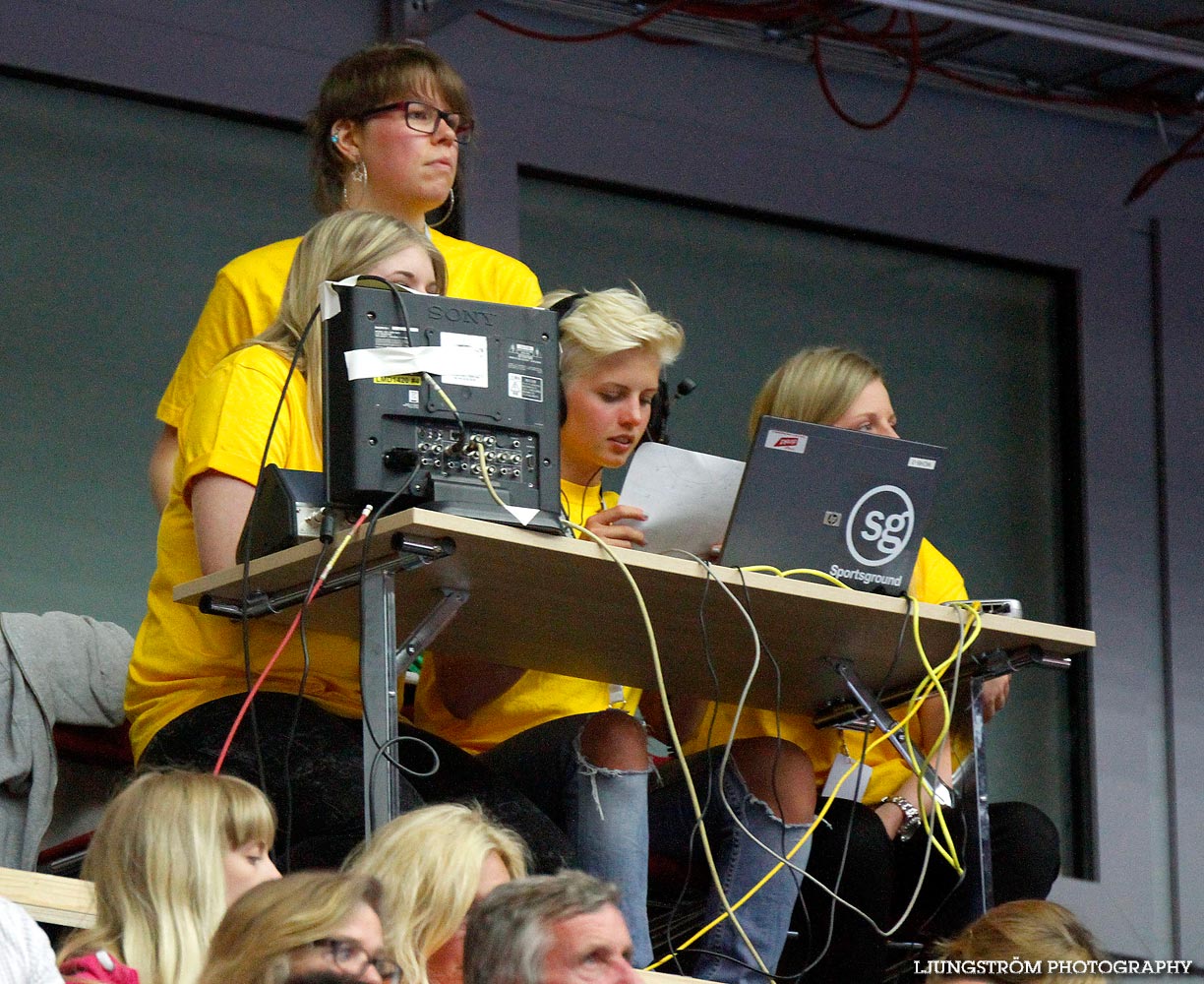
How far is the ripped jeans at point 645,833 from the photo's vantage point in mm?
2727

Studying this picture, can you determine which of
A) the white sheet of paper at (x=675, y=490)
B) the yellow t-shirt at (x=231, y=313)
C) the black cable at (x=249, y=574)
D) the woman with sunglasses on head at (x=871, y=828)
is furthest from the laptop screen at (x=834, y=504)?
the yellow t-shirt at (x=231, y=313)

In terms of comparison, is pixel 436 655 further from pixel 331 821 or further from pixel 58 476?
pixel 58 476

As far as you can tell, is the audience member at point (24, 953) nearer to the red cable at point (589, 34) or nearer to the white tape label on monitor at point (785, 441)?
the white tape label on monitor at point (785, 441)

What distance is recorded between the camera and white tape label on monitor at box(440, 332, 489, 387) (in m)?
2.45

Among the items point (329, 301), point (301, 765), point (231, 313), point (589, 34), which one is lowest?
point (301, 765)

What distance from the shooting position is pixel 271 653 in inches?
104

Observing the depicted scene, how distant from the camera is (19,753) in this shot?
2.96 metres

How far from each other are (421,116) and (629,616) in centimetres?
116

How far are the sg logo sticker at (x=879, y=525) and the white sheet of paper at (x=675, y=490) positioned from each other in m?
0.18

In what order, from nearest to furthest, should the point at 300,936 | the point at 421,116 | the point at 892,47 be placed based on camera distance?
1. the point at 300,936
2. the point at 421,116
3. the point at 892,47

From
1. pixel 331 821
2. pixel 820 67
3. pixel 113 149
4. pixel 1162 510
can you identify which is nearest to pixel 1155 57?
pixel 820 67

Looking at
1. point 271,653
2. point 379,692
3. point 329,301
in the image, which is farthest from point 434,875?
point 329,301

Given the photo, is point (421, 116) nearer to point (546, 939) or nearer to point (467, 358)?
point (467, 358)

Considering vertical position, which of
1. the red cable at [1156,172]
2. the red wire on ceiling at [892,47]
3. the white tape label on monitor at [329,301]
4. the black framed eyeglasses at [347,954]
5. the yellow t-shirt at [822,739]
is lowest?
the black framed eyeglasses at [347,954]
